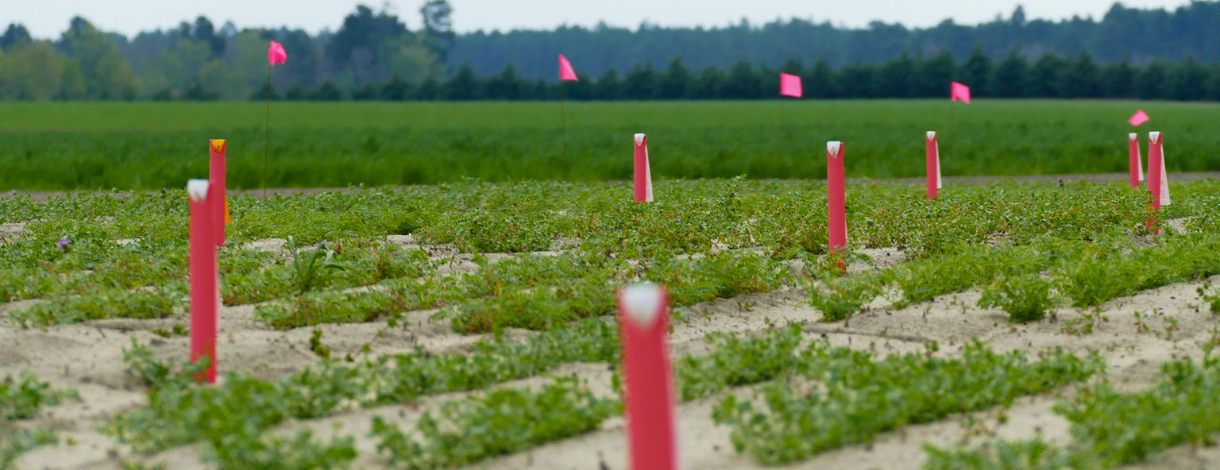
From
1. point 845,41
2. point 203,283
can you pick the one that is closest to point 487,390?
point 203,283

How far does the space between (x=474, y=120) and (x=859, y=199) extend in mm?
42617

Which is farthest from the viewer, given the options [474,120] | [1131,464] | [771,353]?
[474,120]

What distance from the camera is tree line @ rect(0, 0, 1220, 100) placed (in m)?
83.9

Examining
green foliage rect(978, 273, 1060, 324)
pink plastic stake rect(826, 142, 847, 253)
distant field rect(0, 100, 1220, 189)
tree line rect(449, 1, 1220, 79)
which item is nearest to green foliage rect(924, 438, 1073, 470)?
green foliage rect(978, 273, 1060, 324)

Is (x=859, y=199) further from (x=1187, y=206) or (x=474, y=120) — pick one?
(x=474, y=120)

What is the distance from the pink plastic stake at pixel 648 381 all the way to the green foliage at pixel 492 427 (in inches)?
37.3

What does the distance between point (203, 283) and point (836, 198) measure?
4.50 metres

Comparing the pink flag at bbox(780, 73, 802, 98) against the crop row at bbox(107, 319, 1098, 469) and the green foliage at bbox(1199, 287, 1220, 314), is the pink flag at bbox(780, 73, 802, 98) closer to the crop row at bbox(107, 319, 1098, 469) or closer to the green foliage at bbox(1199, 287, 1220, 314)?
the green foliage at bbox(1199, 287, 1220, 314)

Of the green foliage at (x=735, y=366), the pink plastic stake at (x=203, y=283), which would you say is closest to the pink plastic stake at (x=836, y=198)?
the green foliage at (x=735, y=366)

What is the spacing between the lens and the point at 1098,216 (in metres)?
9.87

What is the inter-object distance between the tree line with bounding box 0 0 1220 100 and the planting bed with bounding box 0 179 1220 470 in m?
37.1

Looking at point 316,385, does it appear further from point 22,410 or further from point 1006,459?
point 1006,459

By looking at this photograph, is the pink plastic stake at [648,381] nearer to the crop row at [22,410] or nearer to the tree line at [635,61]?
the crop row at [22,410]

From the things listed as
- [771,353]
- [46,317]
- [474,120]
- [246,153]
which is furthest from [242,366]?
[474,120]
